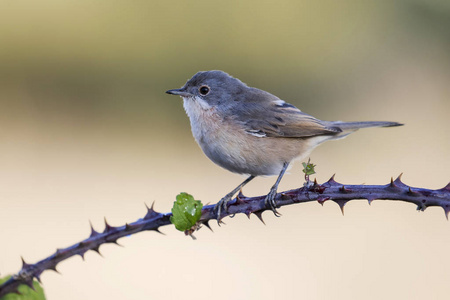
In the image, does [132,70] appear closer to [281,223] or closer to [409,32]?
[281,223]

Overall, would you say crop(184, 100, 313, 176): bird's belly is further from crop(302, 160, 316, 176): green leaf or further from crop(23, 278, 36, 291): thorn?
crop(23, 278, 36, 291): thorn

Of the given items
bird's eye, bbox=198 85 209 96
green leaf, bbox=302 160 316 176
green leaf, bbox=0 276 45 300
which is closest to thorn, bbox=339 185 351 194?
green leaf, bbox=302 160 316 176

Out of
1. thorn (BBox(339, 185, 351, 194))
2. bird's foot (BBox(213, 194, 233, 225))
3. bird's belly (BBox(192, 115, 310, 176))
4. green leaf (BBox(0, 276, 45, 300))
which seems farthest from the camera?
bird's belly (BBox(192, 115, 310, 176))

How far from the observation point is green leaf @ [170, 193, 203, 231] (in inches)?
72.5

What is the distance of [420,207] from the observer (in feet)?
5.56

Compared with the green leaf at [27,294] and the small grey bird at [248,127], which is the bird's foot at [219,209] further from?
the small grey bird at [248,127]

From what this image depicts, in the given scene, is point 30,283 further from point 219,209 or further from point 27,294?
point 219,209

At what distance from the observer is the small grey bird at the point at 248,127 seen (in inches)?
150

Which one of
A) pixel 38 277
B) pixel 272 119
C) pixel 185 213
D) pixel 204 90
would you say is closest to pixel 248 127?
pixel 272 119

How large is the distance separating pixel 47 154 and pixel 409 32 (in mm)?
7526

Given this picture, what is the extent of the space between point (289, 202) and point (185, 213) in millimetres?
331

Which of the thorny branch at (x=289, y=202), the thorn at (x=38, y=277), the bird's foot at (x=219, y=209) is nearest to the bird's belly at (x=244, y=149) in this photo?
the bird's foot at (x=219, y=209)

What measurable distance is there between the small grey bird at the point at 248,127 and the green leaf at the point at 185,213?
173cm

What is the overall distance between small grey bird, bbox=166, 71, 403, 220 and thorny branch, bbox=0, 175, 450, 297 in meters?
1.56
